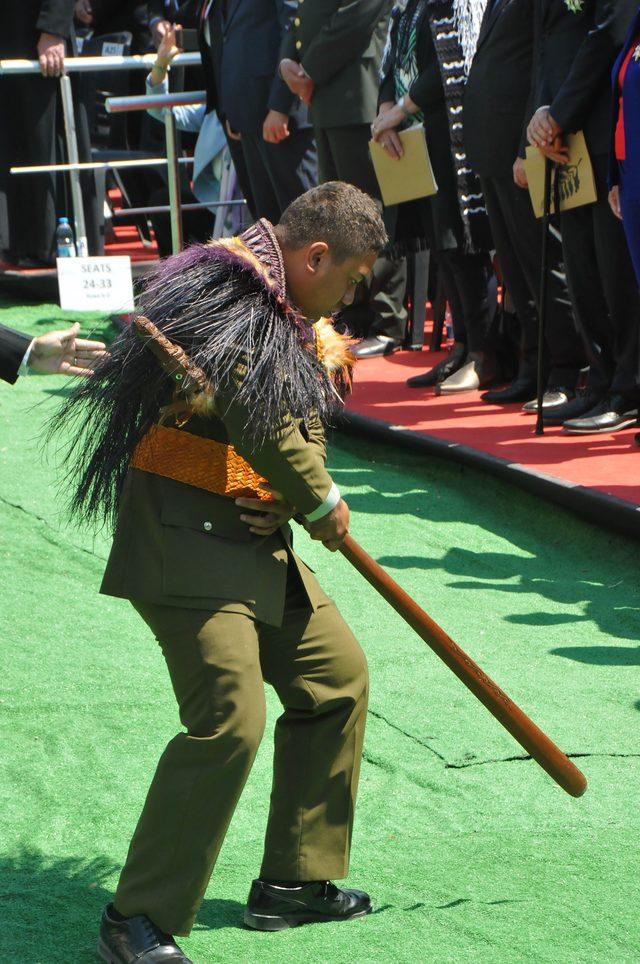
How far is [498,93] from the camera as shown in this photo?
5.74 metres

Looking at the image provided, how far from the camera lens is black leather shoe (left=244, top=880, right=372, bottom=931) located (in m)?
2.66

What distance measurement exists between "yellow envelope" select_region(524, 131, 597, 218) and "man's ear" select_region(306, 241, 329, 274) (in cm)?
283

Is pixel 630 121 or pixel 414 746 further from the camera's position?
pixel 630 121

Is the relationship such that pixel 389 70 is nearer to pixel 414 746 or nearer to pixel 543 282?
pixel 543 282

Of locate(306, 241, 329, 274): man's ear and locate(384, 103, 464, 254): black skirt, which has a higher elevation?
locate(384, 103, 464, 254): black skirt

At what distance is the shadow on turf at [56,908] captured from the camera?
8.39ft

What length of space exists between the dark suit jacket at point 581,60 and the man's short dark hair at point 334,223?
2.77 metres

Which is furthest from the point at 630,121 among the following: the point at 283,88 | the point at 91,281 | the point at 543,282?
the point at 91,281

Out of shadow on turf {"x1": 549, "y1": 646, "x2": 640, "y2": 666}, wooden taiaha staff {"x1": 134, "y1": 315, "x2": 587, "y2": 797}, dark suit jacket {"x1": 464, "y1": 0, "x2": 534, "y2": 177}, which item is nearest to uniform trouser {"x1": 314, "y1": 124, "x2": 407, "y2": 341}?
dark suit jacket {"x1": 464, "y1": 0, "x2": 534, "y2": 177}

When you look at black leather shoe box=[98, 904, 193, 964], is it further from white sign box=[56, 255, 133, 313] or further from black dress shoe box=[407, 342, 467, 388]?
white sign box=[56, 255, 133, 313]

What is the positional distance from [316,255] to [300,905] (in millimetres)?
1249

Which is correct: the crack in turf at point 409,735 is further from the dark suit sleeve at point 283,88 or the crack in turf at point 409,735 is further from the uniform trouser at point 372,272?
the dark suit sleeve at point 283,88

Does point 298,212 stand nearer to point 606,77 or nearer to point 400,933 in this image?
point 400,933

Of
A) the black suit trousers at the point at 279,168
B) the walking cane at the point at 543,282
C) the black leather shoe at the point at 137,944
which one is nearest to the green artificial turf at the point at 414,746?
the black leather shoe at the point at 137,944
